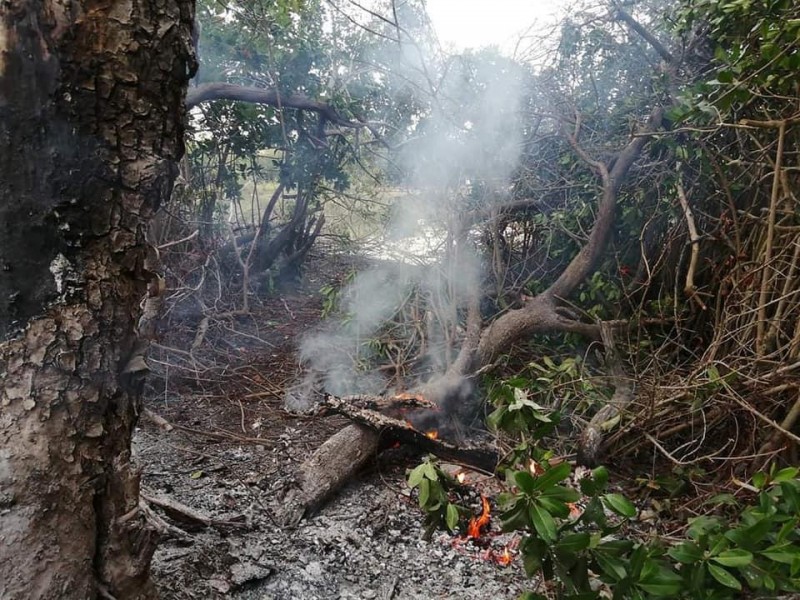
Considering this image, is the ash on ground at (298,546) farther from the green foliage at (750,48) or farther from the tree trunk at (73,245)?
the green foliage at (750,48)

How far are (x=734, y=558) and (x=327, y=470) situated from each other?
1871 millimetres

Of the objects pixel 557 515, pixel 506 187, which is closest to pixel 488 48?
pixel 506 187

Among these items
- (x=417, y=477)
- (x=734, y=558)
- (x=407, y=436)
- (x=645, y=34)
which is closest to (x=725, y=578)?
(x=734, y=558)

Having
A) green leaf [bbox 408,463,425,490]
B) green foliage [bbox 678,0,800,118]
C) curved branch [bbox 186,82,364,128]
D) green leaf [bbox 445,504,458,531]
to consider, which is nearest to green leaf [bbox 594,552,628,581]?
green leaf [bbox 445,504,458,531]

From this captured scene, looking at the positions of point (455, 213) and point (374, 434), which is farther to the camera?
point (455, 213)

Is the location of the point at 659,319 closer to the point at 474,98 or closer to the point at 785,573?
the point at 785,573

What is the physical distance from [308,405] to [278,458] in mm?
758

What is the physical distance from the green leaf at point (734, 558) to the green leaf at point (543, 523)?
40 cm

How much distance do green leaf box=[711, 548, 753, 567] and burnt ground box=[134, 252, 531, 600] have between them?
3.44ft

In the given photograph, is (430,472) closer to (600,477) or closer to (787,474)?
(600,477)

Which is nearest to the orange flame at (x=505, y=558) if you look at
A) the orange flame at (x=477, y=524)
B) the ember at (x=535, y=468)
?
the orange flame at (x=477, y=524)

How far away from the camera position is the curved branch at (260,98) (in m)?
3.96

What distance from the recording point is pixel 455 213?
4.41 m

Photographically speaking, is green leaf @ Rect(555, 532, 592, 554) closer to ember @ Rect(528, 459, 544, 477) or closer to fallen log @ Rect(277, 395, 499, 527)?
ember @ Rect(528, 459, 544, 477)
